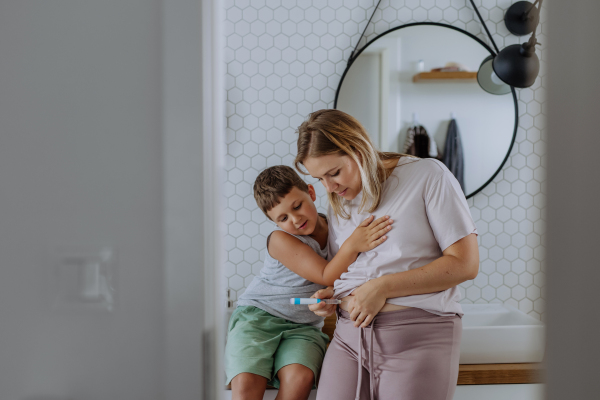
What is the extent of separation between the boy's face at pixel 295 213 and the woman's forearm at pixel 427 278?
332mm

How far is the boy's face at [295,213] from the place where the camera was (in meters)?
1.20

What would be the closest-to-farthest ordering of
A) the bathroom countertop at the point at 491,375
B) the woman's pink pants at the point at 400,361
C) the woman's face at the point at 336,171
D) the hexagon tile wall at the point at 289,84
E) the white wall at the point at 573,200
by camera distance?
the white wall at the point at 573,200 < the woman's pink pants at the point at 400,361 < the woman's face at the point at 336,171 < the bathroom countertop at the point at 491,375 < the hexagon tile wall at the point at 289,84

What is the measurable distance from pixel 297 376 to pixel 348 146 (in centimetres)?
56

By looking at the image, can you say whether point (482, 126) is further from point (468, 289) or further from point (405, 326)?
point (405, 326)

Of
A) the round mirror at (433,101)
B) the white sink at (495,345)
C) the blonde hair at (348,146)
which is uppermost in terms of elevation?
the round mirror at (433,101)

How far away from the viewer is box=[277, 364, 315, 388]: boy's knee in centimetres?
106

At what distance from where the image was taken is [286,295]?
1259mm

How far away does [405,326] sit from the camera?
953mm

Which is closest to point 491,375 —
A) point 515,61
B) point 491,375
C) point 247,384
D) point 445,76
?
point 491,375

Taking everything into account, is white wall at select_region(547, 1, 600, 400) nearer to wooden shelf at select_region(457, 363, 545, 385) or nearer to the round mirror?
wooden shelf at select_region(457, 363, 545, 385)

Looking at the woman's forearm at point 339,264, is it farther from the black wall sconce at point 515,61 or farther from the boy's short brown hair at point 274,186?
the black wall sconce at point 515,61

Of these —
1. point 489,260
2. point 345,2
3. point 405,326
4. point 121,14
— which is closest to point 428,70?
point 345,2

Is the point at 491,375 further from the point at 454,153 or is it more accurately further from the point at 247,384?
the point at 454,153

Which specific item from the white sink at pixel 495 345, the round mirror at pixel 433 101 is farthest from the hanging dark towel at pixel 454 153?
the white sink at pixel 495 345
